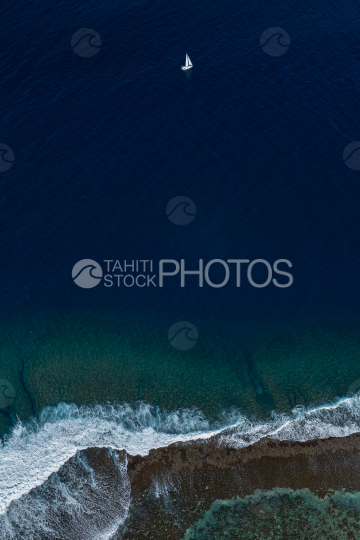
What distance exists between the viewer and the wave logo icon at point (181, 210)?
86.9 m

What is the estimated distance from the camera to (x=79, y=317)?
7800 cm

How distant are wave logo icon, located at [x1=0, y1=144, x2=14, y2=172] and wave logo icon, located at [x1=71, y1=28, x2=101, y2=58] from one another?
22248mm

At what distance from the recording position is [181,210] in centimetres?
8788

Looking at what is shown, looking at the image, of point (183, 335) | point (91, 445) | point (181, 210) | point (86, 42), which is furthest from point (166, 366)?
point (86, 42)

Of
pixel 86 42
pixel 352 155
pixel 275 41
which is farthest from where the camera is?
pixel 275 41

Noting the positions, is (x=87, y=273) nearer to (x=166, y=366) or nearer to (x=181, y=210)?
(x=181, y=210)

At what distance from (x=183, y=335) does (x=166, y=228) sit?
51.1ft

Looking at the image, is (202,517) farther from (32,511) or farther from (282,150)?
(282,150)

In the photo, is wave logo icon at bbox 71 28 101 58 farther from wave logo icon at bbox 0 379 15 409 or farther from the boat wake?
the boat wake

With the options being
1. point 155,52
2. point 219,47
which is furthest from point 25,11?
point 219,47

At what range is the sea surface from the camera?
6912 centimetres

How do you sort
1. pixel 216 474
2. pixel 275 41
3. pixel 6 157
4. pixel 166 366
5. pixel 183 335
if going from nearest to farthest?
pixel 216 474 < pixel 166 366 < pixel 183 335 < pixel 6 157 < pixel 275 41

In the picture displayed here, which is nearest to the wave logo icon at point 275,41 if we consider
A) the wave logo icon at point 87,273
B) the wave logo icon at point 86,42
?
the wave logo icon at point 86,42

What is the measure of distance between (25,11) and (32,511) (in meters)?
83.8
